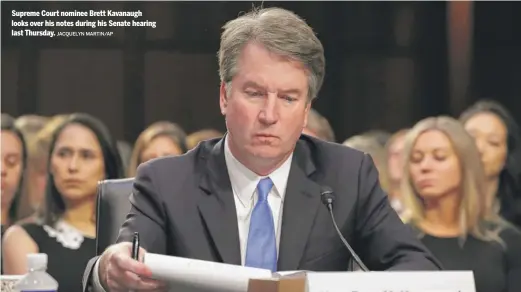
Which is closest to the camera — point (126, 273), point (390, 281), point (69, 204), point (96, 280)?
point (390, 281)

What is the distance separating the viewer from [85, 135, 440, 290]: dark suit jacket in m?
1.77

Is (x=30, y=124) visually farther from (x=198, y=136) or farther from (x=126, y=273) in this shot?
(x=126, y=273)

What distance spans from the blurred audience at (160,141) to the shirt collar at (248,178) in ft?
4.69

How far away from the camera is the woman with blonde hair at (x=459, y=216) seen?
3291 millimetres

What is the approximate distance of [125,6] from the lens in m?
3.37

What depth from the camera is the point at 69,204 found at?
10.7ft

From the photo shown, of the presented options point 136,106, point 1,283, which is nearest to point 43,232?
point 1,283

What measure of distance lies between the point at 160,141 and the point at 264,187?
153 cm

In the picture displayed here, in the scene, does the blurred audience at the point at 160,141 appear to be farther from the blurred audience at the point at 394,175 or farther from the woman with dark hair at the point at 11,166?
the blurred audience at the point at 394,175

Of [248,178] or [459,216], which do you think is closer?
[248,178]

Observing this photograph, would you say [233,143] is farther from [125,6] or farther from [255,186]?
[125,6]

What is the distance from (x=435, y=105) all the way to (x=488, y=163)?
0.34m

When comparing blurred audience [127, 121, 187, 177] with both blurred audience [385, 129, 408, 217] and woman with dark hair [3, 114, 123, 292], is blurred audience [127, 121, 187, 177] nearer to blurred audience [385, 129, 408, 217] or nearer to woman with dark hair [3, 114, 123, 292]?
woman with dark hair [3, 114, 123, 292]

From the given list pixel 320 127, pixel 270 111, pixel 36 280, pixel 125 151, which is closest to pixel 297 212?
pixel 270 111
